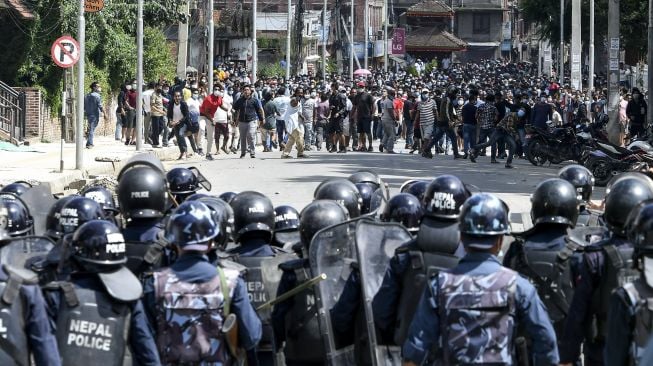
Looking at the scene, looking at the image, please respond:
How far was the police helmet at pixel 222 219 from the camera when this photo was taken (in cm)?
688

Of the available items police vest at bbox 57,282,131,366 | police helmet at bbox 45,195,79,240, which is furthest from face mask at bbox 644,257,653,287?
police helmet at bbox 45,195,79,240

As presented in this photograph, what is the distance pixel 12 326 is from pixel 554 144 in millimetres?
26131

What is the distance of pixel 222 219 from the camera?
7320 mm

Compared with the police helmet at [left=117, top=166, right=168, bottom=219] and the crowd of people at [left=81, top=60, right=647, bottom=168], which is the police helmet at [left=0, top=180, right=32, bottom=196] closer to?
the police helmet at [left=117, top=166, right=168, bottom=219]

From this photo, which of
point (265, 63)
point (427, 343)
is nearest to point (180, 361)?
point (427, 343)

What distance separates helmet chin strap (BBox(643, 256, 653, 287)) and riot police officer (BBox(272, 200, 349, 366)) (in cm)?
200

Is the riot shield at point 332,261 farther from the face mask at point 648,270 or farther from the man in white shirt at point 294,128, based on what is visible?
the man in white shirt at point 294,128

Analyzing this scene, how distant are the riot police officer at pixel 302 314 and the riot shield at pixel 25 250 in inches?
50.3

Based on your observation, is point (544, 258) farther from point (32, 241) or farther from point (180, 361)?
point (32, 241)

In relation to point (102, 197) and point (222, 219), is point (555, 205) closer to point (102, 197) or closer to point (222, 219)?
point (222, 219)

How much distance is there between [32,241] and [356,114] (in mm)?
27877

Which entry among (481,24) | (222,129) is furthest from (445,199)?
(481,24)

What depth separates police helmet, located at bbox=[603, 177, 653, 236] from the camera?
759 cm

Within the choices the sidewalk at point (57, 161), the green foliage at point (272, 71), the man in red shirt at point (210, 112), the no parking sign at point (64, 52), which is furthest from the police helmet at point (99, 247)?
the green foliage at point (272, 71)
